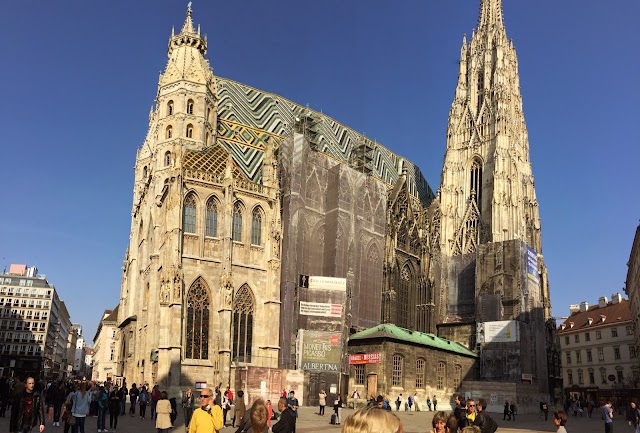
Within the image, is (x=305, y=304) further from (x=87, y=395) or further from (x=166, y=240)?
(x=87, y=395)

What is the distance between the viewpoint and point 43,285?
95.0 m

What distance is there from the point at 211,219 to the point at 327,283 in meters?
7.87

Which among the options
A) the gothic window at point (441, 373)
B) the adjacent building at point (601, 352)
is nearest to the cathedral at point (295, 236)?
the gothic window at point (441, 373)

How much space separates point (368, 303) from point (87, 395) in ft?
103

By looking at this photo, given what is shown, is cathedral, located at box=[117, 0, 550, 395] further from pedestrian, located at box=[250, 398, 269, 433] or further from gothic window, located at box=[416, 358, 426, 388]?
pedestrian, located at box=[250, 398, 269, 433]

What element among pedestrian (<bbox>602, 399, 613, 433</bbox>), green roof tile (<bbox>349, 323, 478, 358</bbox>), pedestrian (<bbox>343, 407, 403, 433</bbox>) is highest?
green roof tile (<bbox>349, 323, 478, 358</bbox>)

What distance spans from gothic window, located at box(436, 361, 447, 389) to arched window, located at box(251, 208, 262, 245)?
1474 centimetres

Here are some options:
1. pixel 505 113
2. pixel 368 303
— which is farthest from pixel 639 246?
pixel 368 303

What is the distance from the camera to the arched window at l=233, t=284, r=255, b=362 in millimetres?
37781

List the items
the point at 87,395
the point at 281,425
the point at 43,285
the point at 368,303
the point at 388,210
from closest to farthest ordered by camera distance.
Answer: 1. the point at 281,425
2. the point at 87,395
3. the point at 368,303
4. the point at 388,210
5. the point at 43,285

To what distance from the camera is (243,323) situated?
126 ft

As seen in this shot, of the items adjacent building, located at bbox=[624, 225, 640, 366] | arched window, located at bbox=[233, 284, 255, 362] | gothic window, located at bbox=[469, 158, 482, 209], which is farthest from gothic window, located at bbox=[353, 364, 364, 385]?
adjacent building, located at bbox=[624, 225, 640, 366]

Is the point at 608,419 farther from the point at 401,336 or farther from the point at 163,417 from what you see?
the point at 401,336

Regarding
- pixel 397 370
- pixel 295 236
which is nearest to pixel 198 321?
pixel 295 236
